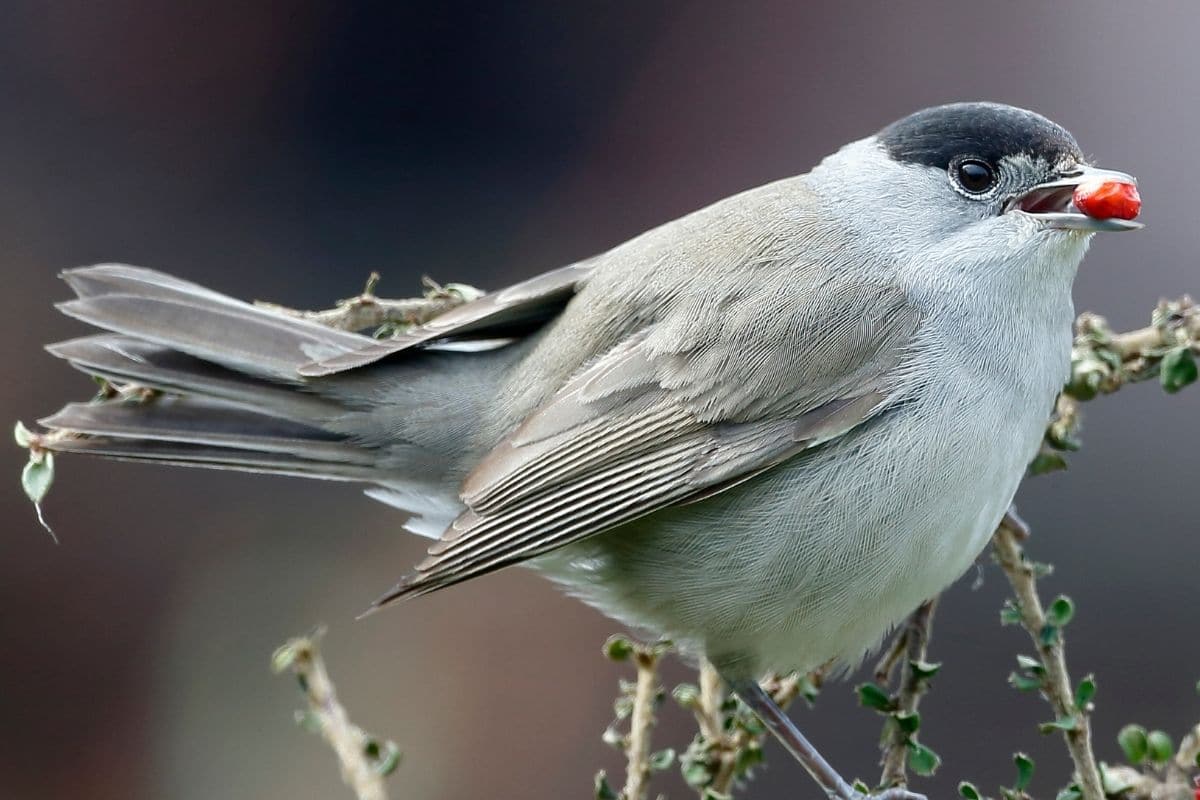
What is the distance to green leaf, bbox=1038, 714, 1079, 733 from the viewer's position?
2307 millimetres

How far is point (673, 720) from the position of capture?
4.70 meters

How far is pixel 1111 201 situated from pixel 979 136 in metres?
0.39

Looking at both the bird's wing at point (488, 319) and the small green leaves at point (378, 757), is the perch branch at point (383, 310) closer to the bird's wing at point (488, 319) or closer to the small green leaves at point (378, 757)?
the bird's wing at point (488, 319)

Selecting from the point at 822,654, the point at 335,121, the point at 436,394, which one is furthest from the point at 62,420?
the point at 335,121

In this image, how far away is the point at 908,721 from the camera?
250cm

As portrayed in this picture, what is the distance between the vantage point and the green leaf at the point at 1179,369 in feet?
8.63

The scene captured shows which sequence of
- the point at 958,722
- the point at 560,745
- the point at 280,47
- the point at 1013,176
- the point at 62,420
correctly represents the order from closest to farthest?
1. the point at 62,420
2. the point at 1013,176
3. the point at 958,722
4. the point at 560,745
5. the point at 280,47

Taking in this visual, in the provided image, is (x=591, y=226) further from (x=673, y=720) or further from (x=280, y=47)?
(x=673, y=720)

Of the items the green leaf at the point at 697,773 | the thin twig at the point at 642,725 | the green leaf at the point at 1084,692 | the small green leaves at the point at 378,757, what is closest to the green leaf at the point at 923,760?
the green leaf at the point at 1084,692

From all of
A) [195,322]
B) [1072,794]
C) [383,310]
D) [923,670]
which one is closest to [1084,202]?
[923,670]

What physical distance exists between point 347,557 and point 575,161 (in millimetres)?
1841

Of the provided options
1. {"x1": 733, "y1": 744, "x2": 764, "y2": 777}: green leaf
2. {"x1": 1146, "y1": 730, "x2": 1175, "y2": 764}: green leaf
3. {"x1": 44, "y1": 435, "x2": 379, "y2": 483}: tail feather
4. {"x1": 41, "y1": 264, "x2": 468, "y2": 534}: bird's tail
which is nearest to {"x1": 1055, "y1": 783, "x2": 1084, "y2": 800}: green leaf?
{"x1": 1146, "y1": 730, "x2": 1175, "y2": 764}: green leaf

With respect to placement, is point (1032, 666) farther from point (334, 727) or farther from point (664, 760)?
point (334, 727)

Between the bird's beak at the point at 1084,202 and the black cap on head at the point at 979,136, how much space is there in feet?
0.24
